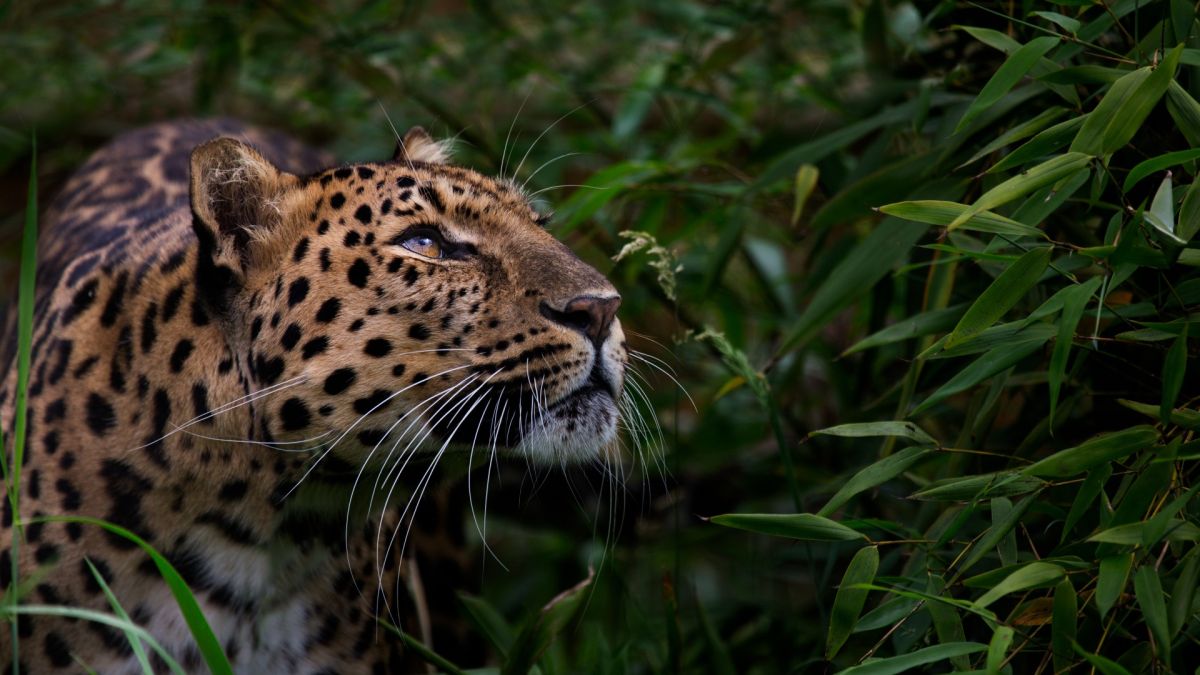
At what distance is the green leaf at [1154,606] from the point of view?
2.39m

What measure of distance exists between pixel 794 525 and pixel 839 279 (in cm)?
105

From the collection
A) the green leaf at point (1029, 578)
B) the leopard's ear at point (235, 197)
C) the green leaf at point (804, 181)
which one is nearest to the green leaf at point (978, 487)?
the green leaf at point (1029, 578)

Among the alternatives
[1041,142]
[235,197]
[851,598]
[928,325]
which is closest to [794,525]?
[851,598]

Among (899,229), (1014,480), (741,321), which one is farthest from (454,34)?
(1014,480)

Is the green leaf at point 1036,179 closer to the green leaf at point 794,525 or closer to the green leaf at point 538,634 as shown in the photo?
the green leaf at point 794,525

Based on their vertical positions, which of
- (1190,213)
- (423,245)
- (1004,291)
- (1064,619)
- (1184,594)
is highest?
(1190,213)

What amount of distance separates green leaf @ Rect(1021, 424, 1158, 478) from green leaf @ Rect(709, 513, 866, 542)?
16.3 inches

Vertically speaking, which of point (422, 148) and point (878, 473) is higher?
point (422, 148)

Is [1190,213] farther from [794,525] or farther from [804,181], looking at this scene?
[804,181]

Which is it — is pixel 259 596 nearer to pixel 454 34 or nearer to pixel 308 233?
pixel 308 233

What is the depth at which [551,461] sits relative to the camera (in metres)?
3.21

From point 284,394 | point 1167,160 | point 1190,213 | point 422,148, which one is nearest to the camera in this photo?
point 1167,160

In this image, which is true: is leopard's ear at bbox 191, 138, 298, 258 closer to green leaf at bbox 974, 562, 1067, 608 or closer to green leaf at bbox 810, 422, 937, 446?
green leaf at bbox 810, 422, 937, 446

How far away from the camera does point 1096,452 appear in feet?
8.68
